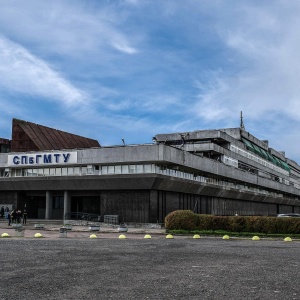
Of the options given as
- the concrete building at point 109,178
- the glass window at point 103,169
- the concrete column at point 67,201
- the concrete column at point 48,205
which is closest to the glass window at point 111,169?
the concrete building at point 109,178

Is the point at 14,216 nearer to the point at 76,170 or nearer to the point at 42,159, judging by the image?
the point at 42,159

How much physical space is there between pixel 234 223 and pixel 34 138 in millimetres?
33074

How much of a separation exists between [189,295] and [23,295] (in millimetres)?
3585

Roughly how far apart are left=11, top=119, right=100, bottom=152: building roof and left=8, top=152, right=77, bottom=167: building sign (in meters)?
3.34

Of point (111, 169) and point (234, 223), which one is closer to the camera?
point (234, 223)

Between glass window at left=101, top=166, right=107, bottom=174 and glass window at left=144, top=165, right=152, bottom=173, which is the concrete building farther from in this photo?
glass window at left=101, top=166, right=107, bottom=174

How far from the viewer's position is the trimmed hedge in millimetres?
33688

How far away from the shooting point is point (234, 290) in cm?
1017

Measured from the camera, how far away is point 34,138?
58625 millimetres

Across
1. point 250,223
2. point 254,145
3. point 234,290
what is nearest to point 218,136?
point 254,145

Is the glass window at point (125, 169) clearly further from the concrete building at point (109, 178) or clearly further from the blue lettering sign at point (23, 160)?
the blue lettering sign at point (23, 160)

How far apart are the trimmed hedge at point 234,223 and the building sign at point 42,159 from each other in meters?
19.3

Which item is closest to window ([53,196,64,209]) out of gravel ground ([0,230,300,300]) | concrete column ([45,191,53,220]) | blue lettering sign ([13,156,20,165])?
concrete column ([45,191,53,220])

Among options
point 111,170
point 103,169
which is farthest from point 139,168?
point 103,169
